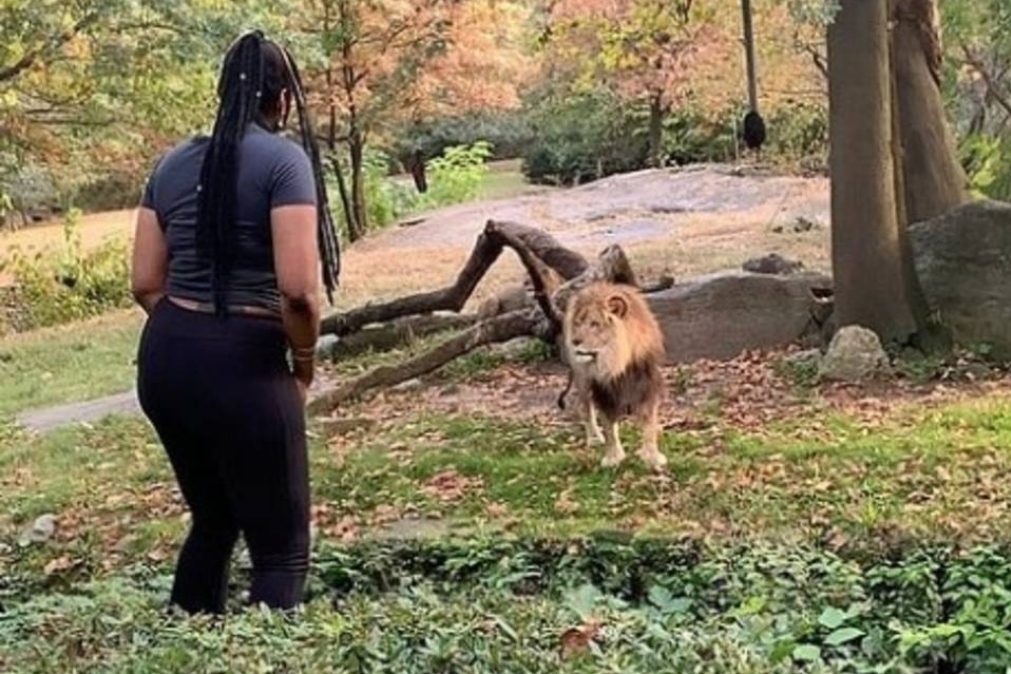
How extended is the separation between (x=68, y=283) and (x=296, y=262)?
46.9ft

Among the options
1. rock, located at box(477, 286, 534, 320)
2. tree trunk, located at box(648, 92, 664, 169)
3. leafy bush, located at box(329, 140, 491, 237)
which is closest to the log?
rock, located at box(477, 286, 534, 320)

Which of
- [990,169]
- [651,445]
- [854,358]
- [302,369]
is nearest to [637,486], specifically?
[651,445]

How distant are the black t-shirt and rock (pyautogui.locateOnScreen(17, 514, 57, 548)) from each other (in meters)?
2.52

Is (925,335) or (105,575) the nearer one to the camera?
(105,575)

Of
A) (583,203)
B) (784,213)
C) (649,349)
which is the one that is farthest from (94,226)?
(649,349)

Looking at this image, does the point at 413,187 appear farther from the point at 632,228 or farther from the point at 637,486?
the point at 637,486

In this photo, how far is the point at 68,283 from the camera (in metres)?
16.7

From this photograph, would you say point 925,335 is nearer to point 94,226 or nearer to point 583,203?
point 583,203

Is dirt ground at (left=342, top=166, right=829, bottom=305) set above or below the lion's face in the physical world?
below

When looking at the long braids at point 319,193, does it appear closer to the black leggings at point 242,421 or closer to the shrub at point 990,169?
the black leggings at point 242,421

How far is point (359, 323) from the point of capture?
897cm

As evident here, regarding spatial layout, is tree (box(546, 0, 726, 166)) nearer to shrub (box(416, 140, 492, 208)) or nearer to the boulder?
the boulder

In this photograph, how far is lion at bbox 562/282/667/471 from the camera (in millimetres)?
5281

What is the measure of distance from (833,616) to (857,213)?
3941 millimetres
